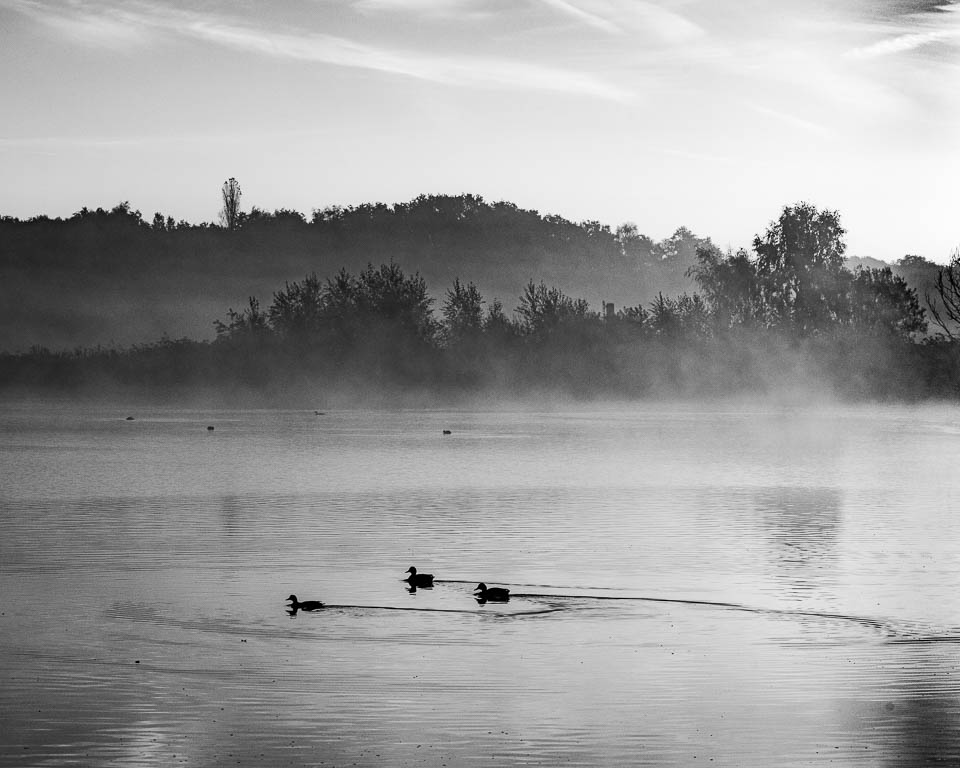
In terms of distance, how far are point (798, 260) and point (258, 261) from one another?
81323 millimetres

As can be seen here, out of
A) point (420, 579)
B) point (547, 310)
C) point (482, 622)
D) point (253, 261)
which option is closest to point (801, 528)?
point (420, 579)

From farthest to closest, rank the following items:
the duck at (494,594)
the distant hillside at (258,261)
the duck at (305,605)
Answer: the distant hillside at (258,261) → the duck at (494,594) → the duck at (305,605)

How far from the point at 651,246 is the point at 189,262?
58.6m

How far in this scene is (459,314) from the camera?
382ft

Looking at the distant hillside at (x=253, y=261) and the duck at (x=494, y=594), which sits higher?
the distant hillside at (x=253, y=261)

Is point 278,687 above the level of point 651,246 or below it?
below

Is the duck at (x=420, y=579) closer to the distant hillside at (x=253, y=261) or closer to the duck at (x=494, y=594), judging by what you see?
the duck at (x=494, y=594)

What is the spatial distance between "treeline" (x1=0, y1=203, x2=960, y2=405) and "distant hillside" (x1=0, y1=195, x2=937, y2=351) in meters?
43.2

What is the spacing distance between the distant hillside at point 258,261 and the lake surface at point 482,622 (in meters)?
137

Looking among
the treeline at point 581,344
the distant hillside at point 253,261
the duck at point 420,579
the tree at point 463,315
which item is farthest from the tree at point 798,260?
the duck at point 420,579

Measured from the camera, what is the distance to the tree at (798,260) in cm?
11031

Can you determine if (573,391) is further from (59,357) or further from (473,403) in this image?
(59,357)

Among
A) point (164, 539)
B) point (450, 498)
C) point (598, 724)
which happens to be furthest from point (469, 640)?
point (450, 498)

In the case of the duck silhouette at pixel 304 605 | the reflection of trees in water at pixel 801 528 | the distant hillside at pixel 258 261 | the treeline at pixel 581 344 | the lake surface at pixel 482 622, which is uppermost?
the distant hillside at pixel 258 261
